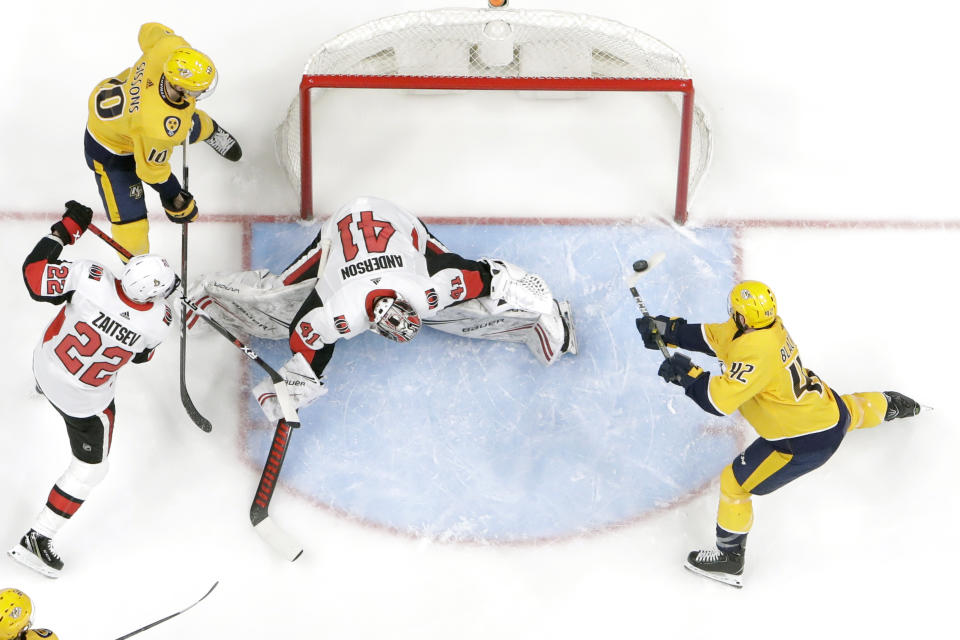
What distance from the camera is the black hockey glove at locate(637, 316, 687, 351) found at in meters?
4.47

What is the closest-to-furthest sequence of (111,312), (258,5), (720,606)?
(111,312), (720,606), (258,5)

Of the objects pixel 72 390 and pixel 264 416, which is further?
pixel 264 416

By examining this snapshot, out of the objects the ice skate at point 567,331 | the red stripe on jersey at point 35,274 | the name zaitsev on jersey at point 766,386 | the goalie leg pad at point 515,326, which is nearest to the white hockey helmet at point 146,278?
the red stripe on jersey at point 35,274

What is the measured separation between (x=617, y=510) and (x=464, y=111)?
6.18ft

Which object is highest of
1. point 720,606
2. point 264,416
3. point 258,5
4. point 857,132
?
point 258,5

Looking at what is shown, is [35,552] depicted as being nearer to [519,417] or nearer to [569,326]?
[519,417]

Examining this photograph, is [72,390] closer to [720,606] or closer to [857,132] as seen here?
[720,606]

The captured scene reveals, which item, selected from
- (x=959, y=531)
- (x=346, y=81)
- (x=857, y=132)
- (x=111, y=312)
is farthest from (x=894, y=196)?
(x=111, y=312)

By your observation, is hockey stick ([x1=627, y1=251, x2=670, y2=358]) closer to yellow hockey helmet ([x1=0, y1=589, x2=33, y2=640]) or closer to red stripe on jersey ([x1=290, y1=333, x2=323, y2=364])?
red stripe on jersey ([x1=290, y1=333, x2=323, y2=364])

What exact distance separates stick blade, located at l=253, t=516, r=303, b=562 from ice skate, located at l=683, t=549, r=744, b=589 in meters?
1.54

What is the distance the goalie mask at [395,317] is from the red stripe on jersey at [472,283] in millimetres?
333

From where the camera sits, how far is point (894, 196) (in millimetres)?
5203

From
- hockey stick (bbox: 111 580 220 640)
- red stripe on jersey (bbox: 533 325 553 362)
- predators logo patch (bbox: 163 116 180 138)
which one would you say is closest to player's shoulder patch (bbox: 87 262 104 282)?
predators logo patch (bbox: 163 116 180 138)

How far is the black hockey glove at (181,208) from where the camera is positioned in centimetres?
454
